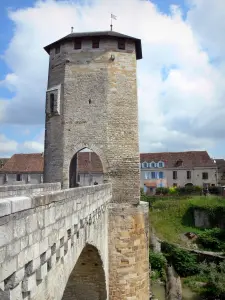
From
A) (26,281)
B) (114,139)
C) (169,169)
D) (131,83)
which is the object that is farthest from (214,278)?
(169,169)

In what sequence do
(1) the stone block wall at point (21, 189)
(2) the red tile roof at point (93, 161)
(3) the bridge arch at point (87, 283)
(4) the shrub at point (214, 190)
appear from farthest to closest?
(2) the red tile roof at point (93, 161), (4) the shrub at point (214, 190), (3) the bridge arch at point (87, 283), (1) the stone block wall at point (21, 189)

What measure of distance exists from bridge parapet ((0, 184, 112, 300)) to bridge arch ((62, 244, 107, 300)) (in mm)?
4859

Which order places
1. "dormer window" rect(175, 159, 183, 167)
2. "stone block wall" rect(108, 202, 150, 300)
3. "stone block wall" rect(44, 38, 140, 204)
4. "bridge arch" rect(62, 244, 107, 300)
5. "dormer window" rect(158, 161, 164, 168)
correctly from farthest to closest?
"dormer window" rect(158, 161, 164, 168)
"dormer window" rect(175, 159, 183, 167)
"stone block wall" rect(44, 38, 140, 204)
"stone block wall" rect(108, 202, 150, 300)
"bridge arch" rect(62, 244, 107, 300)

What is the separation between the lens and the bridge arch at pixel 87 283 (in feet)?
36.5

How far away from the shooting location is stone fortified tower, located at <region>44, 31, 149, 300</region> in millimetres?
13602

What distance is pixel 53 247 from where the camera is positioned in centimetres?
488

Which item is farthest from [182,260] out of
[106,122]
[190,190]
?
[106,122]

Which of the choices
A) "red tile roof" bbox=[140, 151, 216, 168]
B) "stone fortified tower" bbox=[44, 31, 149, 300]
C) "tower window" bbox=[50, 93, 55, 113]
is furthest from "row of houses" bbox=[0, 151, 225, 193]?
"stone fortified tower" bbox=[44, 31, 149, 300]

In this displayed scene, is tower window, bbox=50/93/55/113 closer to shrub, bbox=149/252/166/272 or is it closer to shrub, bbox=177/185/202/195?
shrub, bbox=149/252/166/272

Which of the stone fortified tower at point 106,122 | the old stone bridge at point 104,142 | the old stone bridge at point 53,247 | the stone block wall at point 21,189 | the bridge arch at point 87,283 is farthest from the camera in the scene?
the stone fortified tower at point 106,122

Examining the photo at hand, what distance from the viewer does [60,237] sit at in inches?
206

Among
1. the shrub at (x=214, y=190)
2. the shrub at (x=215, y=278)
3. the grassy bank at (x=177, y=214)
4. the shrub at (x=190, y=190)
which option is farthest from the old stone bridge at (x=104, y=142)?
the shrub at (x=214, y=190)

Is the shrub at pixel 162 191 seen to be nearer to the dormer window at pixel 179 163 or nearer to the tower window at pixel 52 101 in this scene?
the dormer window at pixel 179 163

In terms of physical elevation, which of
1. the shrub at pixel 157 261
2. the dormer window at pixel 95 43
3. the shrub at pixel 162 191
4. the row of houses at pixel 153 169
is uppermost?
the dormer window at pixel 95 43
